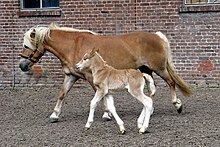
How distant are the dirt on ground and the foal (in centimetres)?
17

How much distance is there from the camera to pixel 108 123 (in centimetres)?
869

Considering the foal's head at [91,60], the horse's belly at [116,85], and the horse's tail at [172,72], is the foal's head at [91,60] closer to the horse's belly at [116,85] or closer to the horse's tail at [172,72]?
the horse's belly at [116,85]

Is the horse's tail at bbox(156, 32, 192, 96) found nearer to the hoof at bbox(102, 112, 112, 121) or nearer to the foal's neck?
the hoof at bbox(102, 112, 112, 121)

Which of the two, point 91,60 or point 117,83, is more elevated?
point 91,60

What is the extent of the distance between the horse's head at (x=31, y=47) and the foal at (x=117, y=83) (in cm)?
144

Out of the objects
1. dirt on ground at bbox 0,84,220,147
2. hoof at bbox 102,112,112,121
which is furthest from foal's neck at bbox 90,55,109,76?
hoof at bbox 102,112,112,121

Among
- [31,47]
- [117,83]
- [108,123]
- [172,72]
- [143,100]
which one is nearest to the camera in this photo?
[143,100]

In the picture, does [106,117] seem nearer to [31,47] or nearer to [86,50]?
[86,50]

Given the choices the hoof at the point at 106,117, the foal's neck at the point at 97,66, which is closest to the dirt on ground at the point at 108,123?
the hoof at the point at 106,117

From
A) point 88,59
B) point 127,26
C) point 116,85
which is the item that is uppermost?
point 127,26

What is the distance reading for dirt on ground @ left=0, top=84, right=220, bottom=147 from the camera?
23.4 feet

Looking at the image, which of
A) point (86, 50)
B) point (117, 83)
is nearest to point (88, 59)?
point (117, 83)

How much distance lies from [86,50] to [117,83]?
149 centimetres

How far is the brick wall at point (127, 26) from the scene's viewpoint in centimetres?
1315
